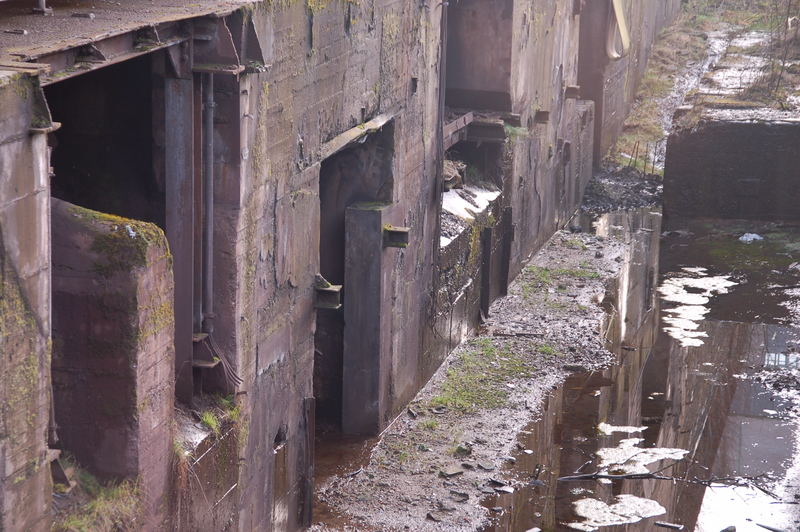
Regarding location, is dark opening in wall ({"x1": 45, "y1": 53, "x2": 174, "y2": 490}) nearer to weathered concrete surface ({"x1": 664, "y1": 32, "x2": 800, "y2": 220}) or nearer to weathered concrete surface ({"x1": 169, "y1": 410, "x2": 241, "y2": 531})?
weathered concrete surface ({"x1": 169, "y1": 410, "x2": 241, "y2": 531})

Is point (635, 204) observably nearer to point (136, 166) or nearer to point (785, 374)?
point (785, 374)

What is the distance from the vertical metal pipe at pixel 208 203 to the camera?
4.86 m

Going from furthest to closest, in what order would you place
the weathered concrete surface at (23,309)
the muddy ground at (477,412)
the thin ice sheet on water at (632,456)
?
the thin ice sheet on water at (632,456), the muddy ground at (477,412), the weathered concrete surface at (23,309)

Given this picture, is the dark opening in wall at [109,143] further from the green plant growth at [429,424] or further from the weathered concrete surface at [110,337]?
the green plant growth at [429,424]

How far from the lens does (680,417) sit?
26.3 ft

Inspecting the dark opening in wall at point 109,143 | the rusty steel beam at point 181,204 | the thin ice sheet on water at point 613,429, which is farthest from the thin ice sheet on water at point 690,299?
the dark opening in wall at point 109,143

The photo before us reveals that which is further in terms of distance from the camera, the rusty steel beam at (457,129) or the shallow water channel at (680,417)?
the rusty steel beam at (457,129)

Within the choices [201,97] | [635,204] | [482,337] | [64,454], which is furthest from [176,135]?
[635,204]

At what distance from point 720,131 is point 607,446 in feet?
21.0

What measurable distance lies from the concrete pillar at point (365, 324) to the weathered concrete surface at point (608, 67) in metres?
7.91

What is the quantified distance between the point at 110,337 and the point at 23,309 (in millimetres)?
686

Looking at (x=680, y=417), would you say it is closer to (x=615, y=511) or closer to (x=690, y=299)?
(x=615, y=511)

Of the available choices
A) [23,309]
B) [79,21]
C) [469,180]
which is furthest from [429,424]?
[23,309]

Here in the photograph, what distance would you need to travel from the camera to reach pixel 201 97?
4773 mm
